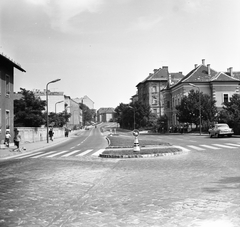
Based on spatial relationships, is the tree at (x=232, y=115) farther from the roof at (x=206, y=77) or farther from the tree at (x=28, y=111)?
the tree at (x=28, y=111)

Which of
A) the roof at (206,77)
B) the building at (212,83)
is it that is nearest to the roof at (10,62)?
the building at (212,83)

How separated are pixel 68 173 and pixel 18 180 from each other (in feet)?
6.22

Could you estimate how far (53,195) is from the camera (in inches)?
298

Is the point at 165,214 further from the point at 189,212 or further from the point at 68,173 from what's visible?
the point at 68,173

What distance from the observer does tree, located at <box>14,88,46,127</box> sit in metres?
44.9

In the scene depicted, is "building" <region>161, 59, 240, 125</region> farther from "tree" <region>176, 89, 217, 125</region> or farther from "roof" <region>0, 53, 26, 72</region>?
"roof" <region>0, 53, 26, 72</region>

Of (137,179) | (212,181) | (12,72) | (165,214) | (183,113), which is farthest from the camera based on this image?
(183,113)

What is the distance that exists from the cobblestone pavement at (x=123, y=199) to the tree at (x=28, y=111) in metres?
34.9

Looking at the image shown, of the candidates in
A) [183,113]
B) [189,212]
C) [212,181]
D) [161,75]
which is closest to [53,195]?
[189,212]

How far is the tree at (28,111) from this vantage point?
4488cm

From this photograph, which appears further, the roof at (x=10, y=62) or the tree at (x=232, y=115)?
the tree at (x=232, y=115)

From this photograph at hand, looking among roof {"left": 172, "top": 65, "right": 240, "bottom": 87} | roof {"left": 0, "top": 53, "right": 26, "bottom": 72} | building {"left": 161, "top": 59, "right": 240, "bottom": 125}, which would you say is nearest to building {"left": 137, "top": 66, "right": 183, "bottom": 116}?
building {"left": 161, "top": 59, "right": 240, "bottom": 125}

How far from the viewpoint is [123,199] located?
7.03 m

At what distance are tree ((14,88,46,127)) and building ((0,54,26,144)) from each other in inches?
362
